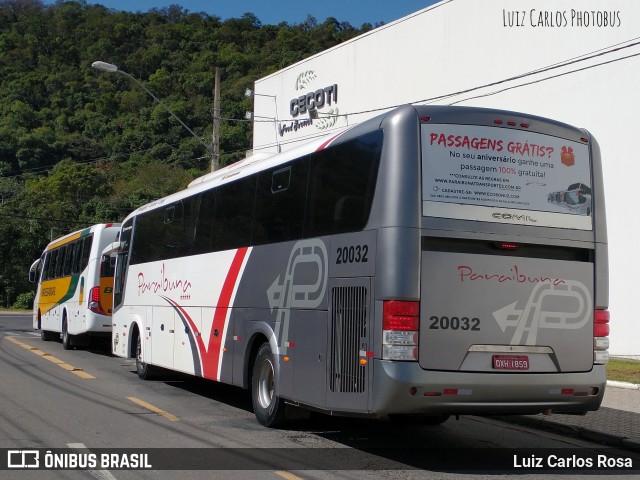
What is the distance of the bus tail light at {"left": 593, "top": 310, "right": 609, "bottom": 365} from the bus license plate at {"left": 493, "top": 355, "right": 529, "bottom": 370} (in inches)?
37.6

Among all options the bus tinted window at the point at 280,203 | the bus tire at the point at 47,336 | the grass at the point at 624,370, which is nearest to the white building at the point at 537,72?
the grass at the point at 624,370

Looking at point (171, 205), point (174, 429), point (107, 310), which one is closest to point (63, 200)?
point (107, 310)

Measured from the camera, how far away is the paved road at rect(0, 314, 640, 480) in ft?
27.6

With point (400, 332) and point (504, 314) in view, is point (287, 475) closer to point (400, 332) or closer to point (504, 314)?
point (400, 332)

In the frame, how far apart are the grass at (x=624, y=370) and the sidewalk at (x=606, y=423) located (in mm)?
2332

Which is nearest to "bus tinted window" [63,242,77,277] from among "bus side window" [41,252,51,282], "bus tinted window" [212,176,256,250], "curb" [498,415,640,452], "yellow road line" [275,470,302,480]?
"bus side window" [41,252,51,282]

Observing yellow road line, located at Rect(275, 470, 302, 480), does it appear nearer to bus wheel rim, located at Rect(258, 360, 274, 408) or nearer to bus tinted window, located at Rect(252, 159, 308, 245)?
bus wheel rim, located at Rect(258, 360, 274, 408)

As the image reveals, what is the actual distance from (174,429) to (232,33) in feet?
269

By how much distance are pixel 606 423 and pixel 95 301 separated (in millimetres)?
14314

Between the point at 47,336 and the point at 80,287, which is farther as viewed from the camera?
the point at 47,336

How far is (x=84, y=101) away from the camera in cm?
9556

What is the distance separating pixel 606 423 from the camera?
36.5ft

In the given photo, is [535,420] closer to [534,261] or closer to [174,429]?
[534,261]

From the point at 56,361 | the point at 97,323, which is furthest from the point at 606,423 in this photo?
the point at 97,323
